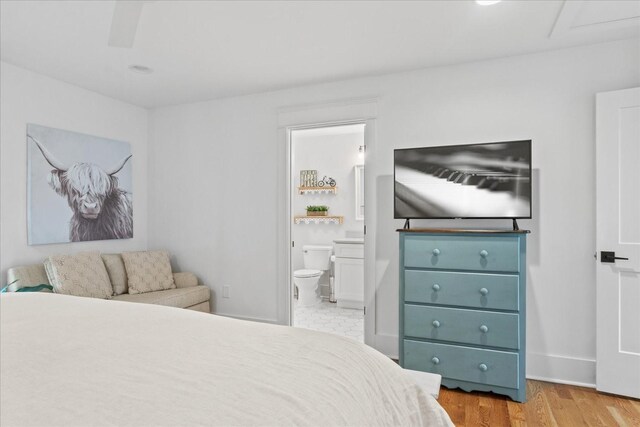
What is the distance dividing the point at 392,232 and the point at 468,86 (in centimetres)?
140

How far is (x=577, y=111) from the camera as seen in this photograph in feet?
9.30

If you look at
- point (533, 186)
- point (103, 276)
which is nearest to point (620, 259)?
point (533, 186)

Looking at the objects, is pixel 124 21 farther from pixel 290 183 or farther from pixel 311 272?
pixel 311 272

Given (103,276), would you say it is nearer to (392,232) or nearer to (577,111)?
(392,232)

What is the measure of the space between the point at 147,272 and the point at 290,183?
68.9 inches

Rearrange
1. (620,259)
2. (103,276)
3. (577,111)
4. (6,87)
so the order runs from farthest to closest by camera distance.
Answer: (103,276) < (6,87) < (577,111) < (620,259)

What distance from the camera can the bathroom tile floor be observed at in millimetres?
4098

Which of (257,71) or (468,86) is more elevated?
(257,71)

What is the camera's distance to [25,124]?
3.25 m

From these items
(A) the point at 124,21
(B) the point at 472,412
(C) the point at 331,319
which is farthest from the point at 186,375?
(C) the point at 331,319

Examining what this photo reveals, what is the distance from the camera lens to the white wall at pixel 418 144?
2.82 meters

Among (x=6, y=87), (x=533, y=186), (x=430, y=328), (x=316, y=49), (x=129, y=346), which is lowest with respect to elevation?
(x=430, y=328)

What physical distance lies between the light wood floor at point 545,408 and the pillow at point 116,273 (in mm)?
3116

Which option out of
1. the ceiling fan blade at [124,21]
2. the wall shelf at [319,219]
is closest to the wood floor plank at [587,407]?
the ceiling fan blade at [124,21]
